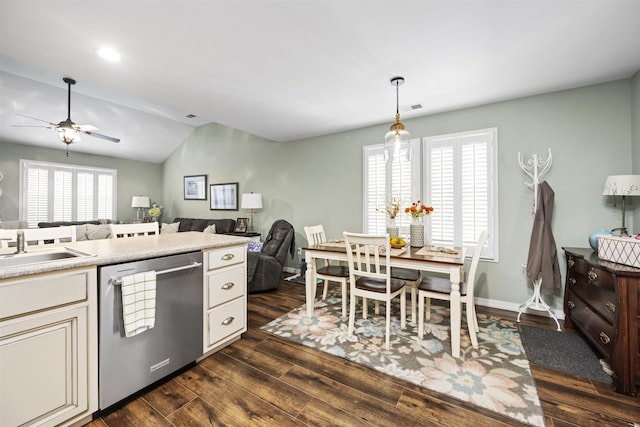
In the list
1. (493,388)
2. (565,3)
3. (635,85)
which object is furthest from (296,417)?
(635,85)

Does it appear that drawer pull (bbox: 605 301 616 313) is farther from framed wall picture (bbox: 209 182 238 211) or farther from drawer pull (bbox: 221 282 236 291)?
framed wall picture (bbox: 209 182 238 211)

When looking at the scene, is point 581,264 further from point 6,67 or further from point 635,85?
point 6,67

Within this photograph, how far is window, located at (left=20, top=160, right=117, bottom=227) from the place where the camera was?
18.0ft

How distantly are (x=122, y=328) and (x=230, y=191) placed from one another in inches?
182

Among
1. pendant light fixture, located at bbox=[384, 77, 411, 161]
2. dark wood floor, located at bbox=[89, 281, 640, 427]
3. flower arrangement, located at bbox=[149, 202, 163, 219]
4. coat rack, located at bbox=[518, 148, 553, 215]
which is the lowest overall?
dark wood floor, located at bbox=[89, 281, 640, 427]

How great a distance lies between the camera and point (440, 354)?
86.3 inches

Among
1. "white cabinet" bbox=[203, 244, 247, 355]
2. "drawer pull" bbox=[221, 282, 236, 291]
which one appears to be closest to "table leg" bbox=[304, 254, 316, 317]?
"white cabinet" bbox=[203, 244, 247, 355]

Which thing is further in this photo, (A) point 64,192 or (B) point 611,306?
(A) point 64,192

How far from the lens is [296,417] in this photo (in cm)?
154

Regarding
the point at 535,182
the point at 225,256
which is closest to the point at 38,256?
the point at 225,256

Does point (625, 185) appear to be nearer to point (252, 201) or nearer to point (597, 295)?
point (597, 295)

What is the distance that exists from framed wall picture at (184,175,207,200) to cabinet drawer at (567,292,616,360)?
6848mm

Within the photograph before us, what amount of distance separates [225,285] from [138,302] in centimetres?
71

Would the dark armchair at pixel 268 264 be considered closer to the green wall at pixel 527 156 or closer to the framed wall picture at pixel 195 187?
the green wall at pixel 527 156
